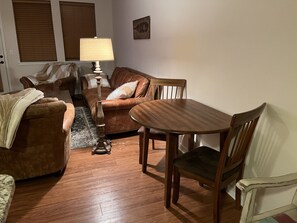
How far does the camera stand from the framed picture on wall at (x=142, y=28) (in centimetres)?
354

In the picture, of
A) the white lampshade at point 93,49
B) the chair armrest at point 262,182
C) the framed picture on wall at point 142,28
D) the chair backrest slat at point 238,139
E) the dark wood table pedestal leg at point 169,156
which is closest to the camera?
the chair armrest at point 262,182

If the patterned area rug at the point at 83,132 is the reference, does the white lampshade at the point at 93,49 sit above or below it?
above

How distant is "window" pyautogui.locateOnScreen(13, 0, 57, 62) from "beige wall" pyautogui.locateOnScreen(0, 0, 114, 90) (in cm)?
10

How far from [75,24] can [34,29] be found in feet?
2.97

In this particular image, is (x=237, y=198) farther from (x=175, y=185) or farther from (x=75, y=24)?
(x=75, y=24)

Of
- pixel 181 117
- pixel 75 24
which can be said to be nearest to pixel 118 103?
pixel 181 117

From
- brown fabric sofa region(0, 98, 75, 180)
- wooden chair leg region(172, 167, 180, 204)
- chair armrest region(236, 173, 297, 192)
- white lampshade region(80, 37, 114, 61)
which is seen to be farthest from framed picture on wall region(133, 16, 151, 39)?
chair armrest region(236, 173, 297, 192)

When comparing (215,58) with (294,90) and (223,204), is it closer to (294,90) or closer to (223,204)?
(294,90)

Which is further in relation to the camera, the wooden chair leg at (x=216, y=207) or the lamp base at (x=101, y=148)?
the lamp base at (x=101, y=148)

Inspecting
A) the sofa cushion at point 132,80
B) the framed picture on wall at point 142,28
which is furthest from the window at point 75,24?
the framed picture on wall at point 142,28

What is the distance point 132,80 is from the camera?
3.73m

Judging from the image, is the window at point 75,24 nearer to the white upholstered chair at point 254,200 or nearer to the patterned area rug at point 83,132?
the patterned area rug at point 83,132

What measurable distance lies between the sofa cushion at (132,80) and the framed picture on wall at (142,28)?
2.07ft

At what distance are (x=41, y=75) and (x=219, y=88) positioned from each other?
429 centimetres
